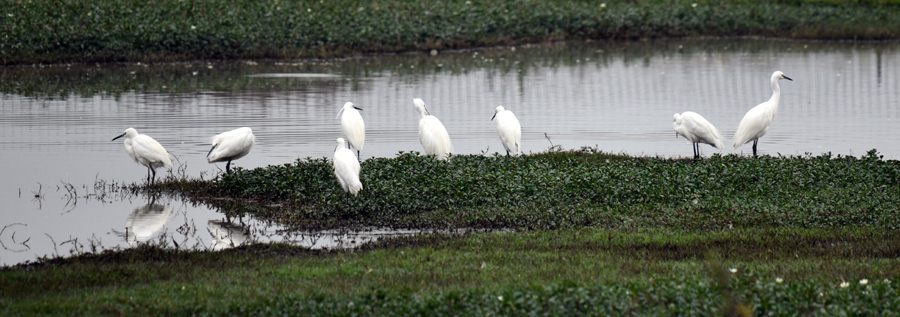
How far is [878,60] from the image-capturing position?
1234 inches

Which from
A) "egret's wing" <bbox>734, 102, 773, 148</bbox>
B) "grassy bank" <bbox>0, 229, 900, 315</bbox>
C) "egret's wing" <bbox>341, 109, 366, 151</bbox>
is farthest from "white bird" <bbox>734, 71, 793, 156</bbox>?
"egret's wing" <bbox>341, 109, 366, 151</bbox>

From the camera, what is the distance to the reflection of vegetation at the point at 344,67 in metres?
24.4

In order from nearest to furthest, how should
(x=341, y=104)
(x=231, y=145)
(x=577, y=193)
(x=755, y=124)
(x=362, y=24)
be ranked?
(x=577, y=193)
(x=231, y=145)
(x=755, y=124)
(x=341, y=104)
(x=362, y=24)

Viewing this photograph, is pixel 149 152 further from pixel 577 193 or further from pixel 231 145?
pixel 577 193

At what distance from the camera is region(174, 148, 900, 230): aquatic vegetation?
396 inches

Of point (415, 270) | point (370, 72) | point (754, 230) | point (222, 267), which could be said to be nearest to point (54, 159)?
point (222, 267)

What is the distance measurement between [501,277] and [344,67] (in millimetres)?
22472

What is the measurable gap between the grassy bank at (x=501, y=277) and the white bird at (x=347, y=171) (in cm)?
148

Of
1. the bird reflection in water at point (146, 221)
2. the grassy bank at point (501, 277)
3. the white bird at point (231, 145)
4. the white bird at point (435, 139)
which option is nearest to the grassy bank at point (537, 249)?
the grassy bank at point (501, 277)

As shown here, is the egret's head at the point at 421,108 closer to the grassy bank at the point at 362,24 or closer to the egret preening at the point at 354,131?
the egret preening at the point at 354,131

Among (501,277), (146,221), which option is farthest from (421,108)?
(501,277)

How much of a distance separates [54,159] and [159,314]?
921 centimetres

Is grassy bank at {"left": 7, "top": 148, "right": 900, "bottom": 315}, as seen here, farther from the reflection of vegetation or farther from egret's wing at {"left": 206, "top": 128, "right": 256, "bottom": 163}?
the reflection of vegetation

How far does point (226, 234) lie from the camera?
10.0m
